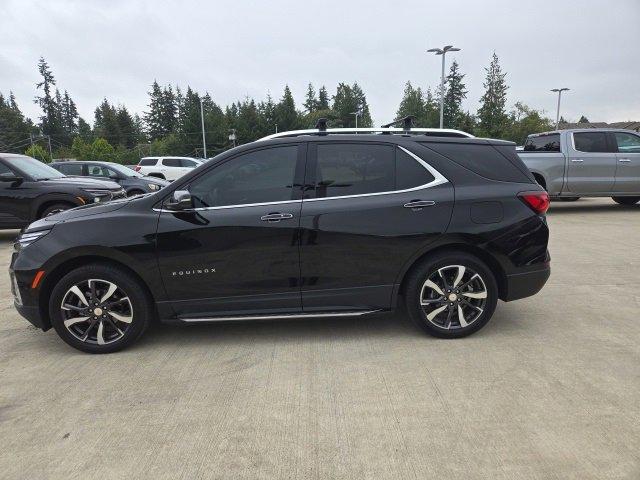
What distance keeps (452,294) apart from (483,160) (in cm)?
121

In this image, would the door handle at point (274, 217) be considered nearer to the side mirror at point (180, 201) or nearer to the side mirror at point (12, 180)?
the side mirror at point (180, 201)

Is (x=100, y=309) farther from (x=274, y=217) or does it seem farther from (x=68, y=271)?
(x=274, y=217)

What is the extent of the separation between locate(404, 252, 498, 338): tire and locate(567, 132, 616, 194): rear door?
8880mm

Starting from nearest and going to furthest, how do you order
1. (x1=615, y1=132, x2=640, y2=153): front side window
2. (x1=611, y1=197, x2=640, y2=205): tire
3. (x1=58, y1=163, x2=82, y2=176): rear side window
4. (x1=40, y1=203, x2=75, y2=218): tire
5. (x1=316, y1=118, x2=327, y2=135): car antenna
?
(x1=316, y1=118, x2=327, y2=135): car antenna → (x1=40, y1=203, x2=75, y2=218): tire → (x1=615, y1=132, x2=640, y2=153): front side window → (x1=611, y1=197, x2=640, y2=205): tire → (x1=58, y1=163, x2=82, y2=176): rear side window

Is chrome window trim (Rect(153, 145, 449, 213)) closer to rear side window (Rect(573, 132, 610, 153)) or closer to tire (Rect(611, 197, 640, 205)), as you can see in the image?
rear side window (Rect(573, 132, 610, 153))

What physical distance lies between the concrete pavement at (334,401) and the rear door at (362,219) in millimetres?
517

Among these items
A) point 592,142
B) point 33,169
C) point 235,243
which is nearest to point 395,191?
point 235,243

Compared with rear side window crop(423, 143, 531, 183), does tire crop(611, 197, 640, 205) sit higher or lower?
lower

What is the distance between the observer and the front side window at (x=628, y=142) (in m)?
11.4

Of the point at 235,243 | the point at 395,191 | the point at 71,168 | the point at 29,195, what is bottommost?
the point at 235,243

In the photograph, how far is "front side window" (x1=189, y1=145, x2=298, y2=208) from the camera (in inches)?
153

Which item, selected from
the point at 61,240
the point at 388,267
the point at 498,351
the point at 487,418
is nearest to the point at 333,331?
the point at 388,267

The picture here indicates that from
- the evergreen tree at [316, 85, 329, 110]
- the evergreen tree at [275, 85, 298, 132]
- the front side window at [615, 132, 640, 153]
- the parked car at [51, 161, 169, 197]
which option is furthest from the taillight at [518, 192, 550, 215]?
the evergreen tree at [316, 85, 329, 110]

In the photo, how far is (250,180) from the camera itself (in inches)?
154
